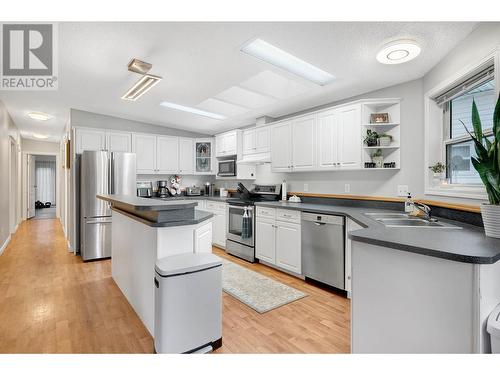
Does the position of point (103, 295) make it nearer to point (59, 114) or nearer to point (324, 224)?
point (324, 224)

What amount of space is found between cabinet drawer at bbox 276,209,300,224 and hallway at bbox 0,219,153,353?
2015 millimetres

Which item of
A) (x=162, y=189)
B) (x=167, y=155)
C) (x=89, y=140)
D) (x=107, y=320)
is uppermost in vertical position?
(x=89, y=140)

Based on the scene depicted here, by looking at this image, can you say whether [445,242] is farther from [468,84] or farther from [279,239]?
[279,239]

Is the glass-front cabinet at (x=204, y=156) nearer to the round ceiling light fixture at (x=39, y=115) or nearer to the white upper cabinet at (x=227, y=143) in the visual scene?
the white upper cabinet at (x=227, y=143)

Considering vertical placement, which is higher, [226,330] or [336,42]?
[336,42]

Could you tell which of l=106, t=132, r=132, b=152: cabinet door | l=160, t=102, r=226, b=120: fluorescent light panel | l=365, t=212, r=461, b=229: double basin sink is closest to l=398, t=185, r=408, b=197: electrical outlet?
l=365, t=212, r=461, b=229: double basin sink

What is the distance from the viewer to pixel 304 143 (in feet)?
11.9

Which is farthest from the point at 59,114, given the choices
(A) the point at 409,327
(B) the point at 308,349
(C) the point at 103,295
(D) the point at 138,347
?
(A) the point at 409,327

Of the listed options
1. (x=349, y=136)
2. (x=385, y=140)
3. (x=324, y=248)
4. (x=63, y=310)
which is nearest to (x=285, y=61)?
(x=349, y=136)

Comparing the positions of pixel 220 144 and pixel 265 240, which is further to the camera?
pixel 220 144

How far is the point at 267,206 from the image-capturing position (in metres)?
3.67

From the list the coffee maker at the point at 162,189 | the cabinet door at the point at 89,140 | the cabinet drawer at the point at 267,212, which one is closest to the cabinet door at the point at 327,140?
the cabinet drawer at the point at 267,212

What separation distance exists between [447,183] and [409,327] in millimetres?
1714

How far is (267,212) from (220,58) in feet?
6.87
